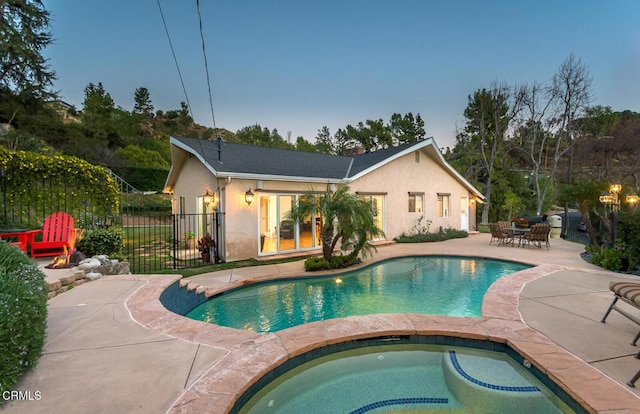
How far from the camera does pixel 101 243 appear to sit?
26.5 feet

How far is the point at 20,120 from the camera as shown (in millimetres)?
26875

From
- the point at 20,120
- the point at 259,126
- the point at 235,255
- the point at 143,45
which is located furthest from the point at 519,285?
the point at 259,126

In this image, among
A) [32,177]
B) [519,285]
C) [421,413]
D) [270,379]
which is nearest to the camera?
[421,413]

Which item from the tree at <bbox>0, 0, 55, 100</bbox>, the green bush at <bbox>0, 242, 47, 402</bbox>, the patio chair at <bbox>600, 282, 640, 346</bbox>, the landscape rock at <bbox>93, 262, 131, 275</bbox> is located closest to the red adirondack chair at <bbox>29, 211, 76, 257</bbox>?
the landscape rock at <bbox>93, 262, 131, 275</bbox>

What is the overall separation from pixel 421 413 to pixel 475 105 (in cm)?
2804

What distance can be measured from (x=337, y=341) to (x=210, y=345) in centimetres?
165

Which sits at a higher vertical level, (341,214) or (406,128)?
(406,128)

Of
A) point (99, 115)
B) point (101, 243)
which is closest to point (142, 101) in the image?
point (99, 115)

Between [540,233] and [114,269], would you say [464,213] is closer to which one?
[540,233]

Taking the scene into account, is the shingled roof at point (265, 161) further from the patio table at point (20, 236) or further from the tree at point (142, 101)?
the tree at point (142, 101)

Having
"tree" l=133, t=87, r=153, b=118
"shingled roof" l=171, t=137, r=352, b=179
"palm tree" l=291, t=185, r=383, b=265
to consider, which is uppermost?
"tree" l=133, t=87, r=153, b=118

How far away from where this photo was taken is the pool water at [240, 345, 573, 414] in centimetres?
307

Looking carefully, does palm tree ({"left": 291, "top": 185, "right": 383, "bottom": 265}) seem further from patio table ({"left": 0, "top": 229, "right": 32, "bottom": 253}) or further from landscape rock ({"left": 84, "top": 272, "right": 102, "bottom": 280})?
patio table ({"left": 0, "top": 229, "right": 32, "bottom": 253})

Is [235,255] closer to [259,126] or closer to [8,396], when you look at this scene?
[8,396]
